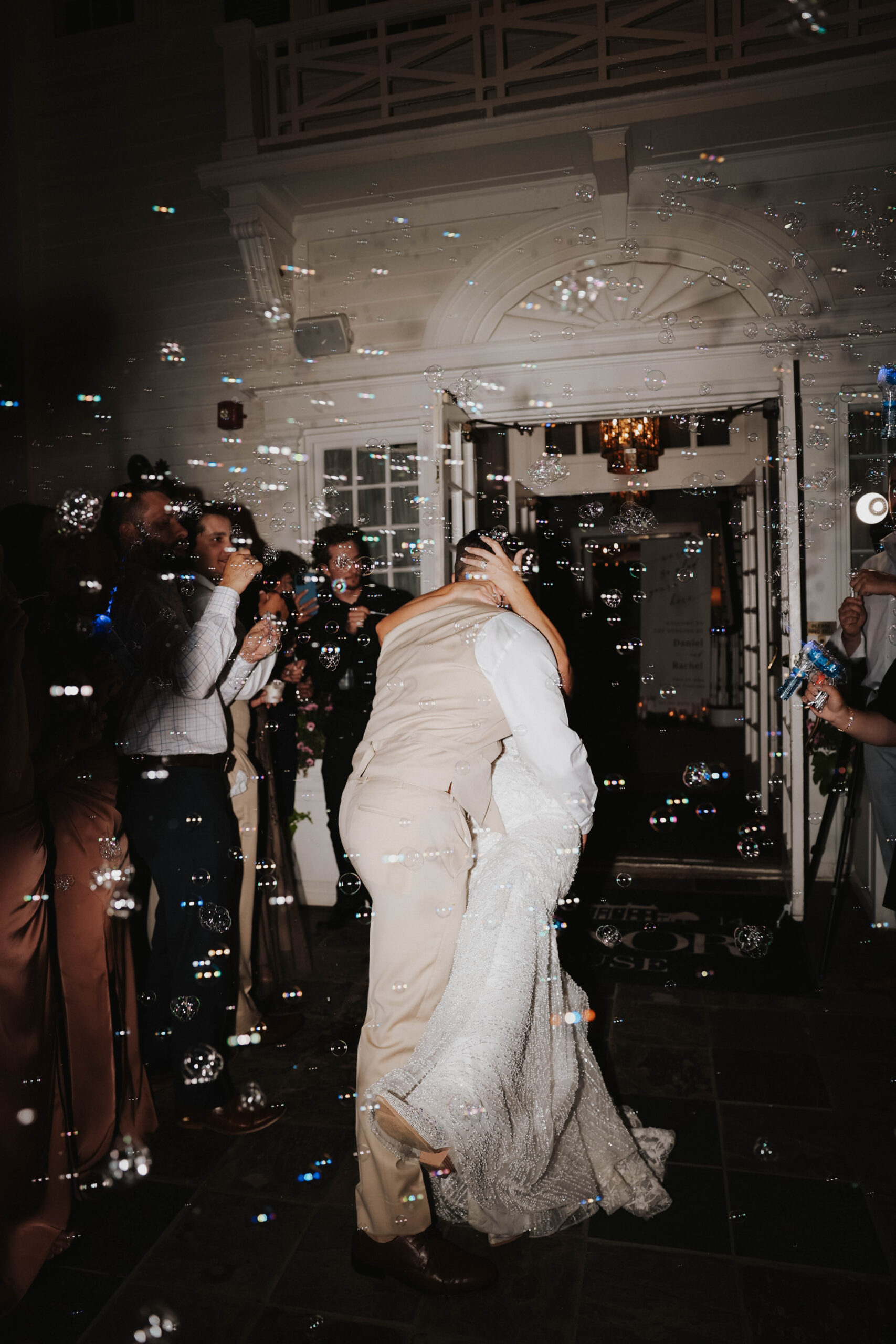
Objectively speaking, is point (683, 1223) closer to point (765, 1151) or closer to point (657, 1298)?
point (657, 1298)

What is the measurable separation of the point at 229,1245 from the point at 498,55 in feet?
19.3

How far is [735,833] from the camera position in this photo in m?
6.38

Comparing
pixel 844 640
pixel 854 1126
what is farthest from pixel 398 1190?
pixel 844 640

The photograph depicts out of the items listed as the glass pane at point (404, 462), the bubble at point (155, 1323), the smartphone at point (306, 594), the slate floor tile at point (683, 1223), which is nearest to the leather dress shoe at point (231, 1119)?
the bubble at point (155, 1323)

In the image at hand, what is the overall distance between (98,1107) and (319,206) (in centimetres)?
546

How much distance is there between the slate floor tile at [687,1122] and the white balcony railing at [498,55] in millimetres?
5071

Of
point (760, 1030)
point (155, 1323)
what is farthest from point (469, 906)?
point (760, 1030)

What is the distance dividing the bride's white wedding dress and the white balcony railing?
4395mm

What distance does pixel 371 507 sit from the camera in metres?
5.57

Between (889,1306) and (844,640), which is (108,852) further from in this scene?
(844,640)

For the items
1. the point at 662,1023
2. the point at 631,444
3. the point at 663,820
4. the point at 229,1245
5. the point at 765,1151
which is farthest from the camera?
the point at 631,444

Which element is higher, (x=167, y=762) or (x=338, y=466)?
(x=338, y=466)

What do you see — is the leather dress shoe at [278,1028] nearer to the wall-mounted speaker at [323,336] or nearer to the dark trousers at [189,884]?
the dark trousers at [189,884]

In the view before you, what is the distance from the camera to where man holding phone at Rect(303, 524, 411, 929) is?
4.45 m
